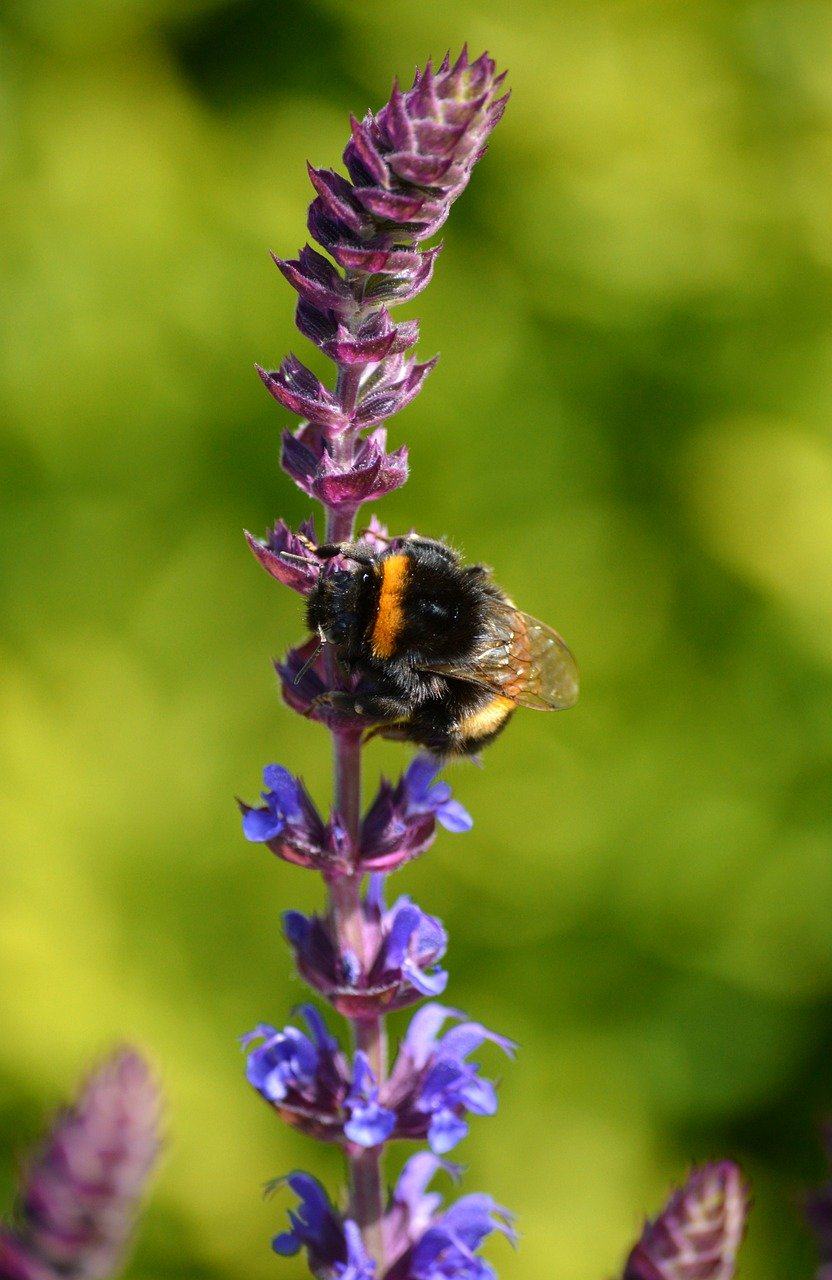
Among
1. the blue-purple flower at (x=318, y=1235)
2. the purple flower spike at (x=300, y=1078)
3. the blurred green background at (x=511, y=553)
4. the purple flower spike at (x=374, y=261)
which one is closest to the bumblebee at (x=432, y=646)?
the purple flower spike at (x=374, y=261)

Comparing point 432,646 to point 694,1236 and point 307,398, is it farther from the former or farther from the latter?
point 694,1236

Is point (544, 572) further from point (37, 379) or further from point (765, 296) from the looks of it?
point (37, 379)

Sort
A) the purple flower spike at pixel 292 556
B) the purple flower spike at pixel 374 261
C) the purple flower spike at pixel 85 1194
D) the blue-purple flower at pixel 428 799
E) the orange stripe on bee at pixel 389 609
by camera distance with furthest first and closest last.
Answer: the orange stripe on bee at pixel 389 609 → the blue-purple flower at pixel 428 799 → the purple flower spike at pixel 292 556 → the purple flower spike at pixel 374 261 → the purple flower spike at pixel 85 1194

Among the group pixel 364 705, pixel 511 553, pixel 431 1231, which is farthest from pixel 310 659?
pixel 511 553

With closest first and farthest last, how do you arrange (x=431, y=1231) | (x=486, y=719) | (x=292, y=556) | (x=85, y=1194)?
(x=85, y=1194) < (x=292, y=556) < (x=431, y=1231) < (x=486, y=719)

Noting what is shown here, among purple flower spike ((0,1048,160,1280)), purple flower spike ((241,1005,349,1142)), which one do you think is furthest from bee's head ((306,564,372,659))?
purple flower spike ((0,1048,160,1280))

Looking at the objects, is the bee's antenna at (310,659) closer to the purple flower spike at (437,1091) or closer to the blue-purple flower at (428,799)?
the blue-purple flower at (428,799)

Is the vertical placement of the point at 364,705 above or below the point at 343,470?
below
